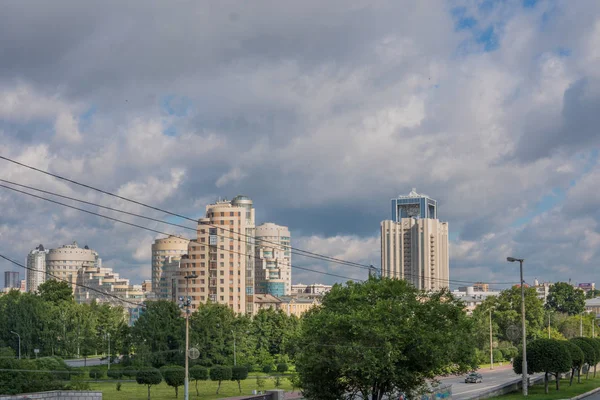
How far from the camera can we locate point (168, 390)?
243 ft

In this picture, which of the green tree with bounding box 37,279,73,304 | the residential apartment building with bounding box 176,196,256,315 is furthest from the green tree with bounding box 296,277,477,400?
the residential apartment building with bounding box 176,196,256,315

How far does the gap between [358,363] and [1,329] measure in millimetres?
84650

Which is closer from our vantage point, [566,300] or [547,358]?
[547,358]

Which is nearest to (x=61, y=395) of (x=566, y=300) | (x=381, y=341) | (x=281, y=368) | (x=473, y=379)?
(x=381, y=341)

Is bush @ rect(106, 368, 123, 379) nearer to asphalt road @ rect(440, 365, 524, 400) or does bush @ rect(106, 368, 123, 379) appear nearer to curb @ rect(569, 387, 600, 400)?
asphalt road @ rect(440, 365, 524, 400)

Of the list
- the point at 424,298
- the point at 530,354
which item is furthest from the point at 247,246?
the point at 424,298

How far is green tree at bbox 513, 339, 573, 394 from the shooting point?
196 ft

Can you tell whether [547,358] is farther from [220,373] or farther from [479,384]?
[220,373]

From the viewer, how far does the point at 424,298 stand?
144ft

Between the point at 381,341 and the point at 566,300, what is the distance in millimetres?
142631

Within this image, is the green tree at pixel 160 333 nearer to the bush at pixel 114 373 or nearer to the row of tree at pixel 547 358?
the bush at pixel 114 373

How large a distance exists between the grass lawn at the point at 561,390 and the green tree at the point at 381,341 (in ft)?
53.8

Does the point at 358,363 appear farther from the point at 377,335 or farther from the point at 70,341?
the point at 70,341

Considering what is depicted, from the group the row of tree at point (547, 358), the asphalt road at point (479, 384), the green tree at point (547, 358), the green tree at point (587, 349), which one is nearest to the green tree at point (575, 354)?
the row of tree at point (547, 358)
